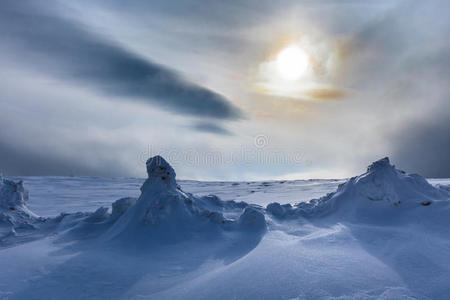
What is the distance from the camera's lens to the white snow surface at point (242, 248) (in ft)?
9.09

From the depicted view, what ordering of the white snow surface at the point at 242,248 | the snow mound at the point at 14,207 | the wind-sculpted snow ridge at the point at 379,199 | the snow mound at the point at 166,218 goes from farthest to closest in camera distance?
the snow mound at the point at 14,207 → the wind-sculpted snow ridge at the point at 379,199 → the snow mound at the point at 166,218 → the white snow surface at the point at 242,248

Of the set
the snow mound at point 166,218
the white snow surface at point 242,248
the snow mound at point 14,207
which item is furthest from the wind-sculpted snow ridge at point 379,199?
the snow mound at point 14,207

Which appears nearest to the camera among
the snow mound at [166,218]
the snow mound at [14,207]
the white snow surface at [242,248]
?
the white snow surface at [242,248]

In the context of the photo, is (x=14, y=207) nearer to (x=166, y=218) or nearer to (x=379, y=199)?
(x=166, y=218)

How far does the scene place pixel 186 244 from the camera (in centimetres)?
416

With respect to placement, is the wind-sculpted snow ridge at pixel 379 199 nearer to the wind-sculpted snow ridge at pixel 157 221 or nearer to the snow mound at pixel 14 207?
the wind-sculpted snow ridge at pixel 157 221

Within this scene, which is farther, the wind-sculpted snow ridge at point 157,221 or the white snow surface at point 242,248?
the wind-sculpted snow ridge at point 157,221

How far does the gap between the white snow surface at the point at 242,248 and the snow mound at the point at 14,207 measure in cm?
5

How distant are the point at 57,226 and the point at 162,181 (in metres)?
2.64

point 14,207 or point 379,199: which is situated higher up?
point 379,199

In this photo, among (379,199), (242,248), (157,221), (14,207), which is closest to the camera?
(242,248)

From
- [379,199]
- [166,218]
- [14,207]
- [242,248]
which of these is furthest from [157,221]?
[14,207]

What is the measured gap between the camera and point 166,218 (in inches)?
180

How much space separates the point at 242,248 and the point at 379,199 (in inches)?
109
